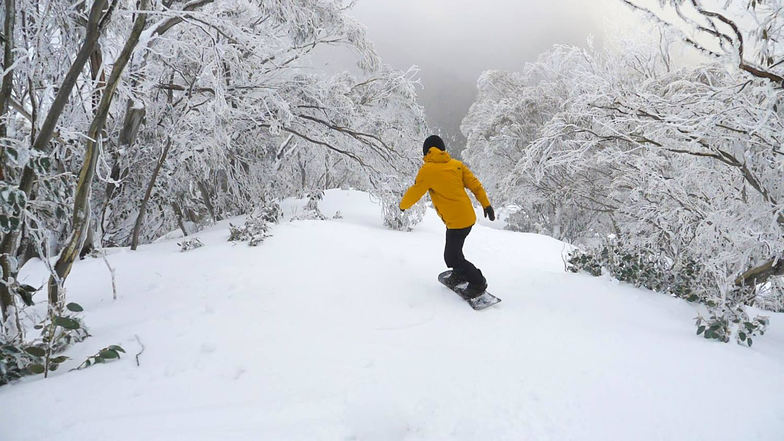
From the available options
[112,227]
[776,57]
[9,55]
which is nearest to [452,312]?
[776,57]

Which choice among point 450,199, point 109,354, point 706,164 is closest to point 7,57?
point 109,354

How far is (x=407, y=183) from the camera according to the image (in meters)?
7.55

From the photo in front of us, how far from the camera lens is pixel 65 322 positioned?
2488mm

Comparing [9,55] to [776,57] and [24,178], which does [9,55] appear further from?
[776,57]

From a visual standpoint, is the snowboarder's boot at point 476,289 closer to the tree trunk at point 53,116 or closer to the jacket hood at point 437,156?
the jacket hood at point 437,156

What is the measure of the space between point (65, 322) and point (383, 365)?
6.44 feet

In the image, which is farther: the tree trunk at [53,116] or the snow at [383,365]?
the tree trunk at [53,116]

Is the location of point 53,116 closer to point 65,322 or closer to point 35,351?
point 65,322

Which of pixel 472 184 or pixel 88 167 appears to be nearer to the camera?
pixel 88 167

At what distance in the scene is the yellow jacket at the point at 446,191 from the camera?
389 centimetres

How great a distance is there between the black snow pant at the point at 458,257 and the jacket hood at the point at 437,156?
0.69m

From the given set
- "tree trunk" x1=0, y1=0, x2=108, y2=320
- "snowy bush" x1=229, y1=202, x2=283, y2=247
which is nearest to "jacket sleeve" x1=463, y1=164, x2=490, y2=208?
"snowy bush" x1=229, y1=202, x2=283, y2=247

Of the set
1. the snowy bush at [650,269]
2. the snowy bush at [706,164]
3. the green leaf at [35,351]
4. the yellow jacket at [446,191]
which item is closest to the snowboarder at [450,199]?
the yellow jacket at [446,191]

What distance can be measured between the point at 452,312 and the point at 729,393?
1.88 m
